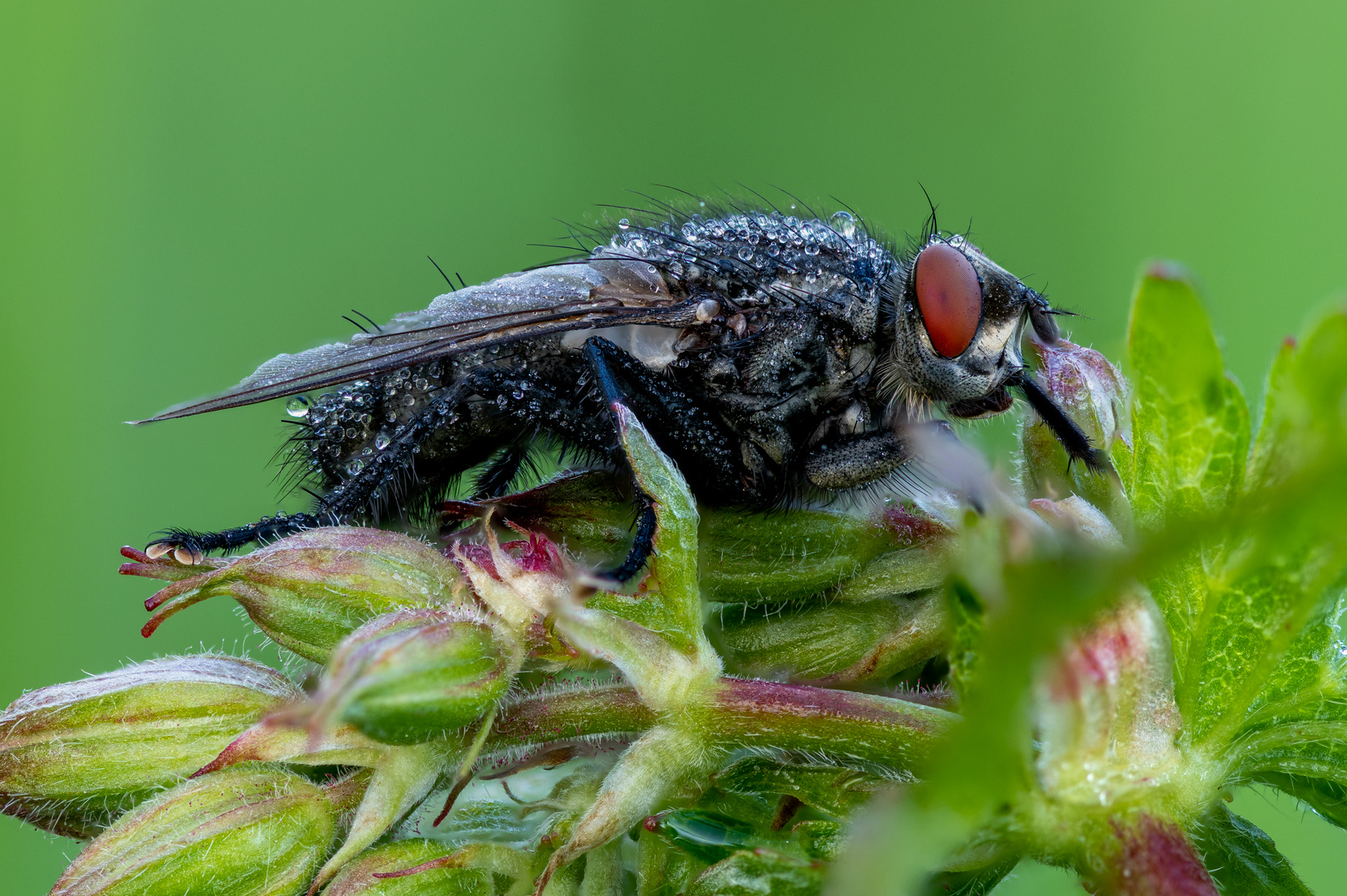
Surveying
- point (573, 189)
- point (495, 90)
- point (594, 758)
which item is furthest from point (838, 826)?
point (495, 90)

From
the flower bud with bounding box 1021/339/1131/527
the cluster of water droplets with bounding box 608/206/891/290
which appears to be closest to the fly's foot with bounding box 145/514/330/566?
the cluster of water droplets with bounding box 608/206/891/290

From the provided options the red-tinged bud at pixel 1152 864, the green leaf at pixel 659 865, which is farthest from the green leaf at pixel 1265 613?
the green leaf at pixel 659 865

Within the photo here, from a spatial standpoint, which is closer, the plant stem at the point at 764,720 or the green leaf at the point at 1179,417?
the green leaf at the point at 1179,417

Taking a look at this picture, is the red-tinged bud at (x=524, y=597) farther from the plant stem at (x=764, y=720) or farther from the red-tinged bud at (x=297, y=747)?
the red-tinged bud at (x=297, y=747)

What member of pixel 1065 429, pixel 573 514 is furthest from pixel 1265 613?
pixel 573 514

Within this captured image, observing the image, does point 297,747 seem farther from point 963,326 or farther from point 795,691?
point 963,326

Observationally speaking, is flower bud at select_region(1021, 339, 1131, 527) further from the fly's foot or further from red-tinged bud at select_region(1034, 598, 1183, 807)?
the fly's foot
